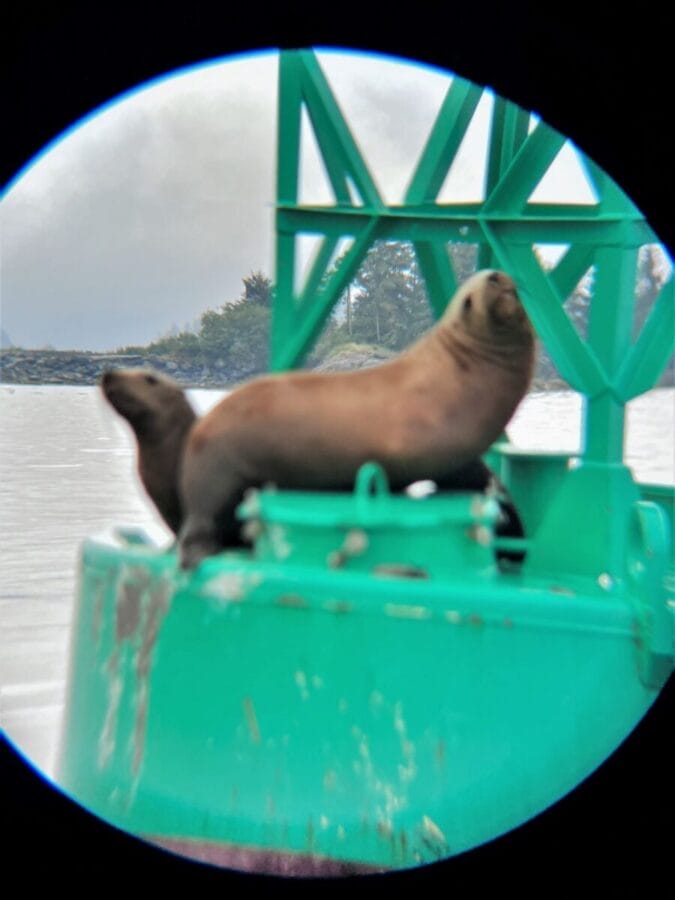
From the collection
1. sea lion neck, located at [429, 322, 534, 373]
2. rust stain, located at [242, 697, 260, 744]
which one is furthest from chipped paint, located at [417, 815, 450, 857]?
sea lion neck, located at [429, 322, 534, 373]

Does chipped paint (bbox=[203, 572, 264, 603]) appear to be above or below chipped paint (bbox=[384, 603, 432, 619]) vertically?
above

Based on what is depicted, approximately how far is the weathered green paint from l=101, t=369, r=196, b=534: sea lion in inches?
5.9

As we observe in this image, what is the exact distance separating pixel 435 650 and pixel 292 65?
1.43 meters

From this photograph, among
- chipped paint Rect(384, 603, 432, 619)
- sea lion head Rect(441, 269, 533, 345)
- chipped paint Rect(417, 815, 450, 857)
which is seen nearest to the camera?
chipped paint Rect(384, 603, 432, 619)

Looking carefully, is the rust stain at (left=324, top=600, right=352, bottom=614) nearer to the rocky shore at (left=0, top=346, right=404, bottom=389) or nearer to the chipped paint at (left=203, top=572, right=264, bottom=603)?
the chipped paint at (left=203, top=572, right=264, bottom=603)

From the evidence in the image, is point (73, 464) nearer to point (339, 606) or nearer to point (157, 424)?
point (157, 424)

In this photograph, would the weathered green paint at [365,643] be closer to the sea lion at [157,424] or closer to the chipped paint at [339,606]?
the chipped paint at [339,606]

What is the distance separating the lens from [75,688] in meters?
2.89

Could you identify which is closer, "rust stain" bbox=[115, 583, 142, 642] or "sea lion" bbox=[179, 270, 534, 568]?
"sea lion" bbox=[179, 270, 534, 568]

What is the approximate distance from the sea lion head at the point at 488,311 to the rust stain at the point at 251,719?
0.99m

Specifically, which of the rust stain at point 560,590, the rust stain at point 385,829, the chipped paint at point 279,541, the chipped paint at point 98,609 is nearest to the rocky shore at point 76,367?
the chipped paint at point 279,541

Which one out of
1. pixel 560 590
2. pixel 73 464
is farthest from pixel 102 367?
pixel 560 590

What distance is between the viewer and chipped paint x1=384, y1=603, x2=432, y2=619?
8.11ft

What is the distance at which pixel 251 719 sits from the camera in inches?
99.8
